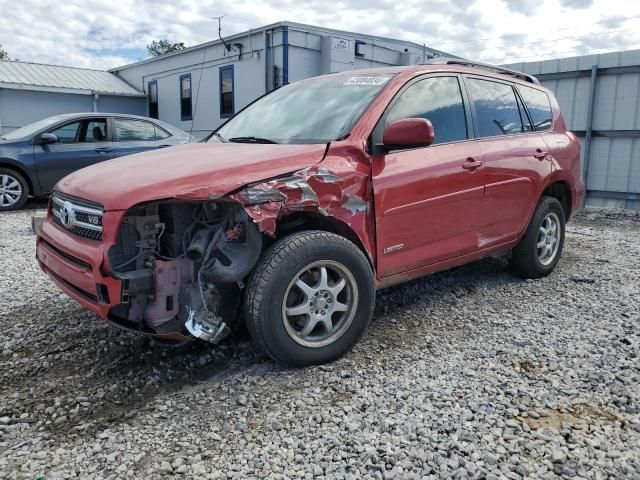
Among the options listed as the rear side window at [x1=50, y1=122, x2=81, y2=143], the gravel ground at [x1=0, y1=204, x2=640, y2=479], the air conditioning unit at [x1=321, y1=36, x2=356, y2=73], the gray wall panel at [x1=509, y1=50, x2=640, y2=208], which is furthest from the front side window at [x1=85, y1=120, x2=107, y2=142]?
the gray wall panel at [x1=509, y1=50, x2=640, y2=208]

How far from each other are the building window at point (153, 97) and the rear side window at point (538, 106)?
17.4m

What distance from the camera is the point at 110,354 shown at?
3330 millimetres

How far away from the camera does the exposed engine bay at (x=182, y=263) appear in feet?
9.07

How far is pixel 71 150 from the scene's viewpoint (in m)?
8.77

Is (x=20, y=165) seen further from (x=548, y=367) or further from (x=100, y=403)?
(x=548, y=367)

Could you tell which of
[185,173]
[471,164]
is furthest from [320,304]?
[471,164]

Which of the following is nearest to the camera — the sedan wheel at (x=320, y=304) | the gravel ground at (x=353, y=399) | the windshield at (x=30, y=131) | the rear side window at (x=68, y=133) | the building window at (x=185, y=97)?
the gravel ground at (x=353, y=399)

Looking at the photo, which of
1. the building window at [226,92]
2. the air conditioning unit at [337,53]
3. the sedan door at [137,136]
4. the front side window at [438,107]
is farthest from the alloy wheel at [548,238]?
the building window at [226,92]

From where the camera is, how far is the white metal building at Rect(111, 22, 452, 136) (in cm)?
1326

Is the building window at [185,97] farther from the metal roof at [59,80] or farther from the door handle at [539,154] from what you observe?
the door handle at [539,154]

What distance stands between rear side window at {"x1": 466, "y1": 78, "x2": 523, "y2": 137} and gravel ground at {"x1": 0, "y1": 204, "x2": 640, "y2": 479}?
1.46 meters

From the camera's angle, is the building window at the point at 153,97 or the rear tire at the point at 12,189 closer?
the rear tire at the point at 12,189

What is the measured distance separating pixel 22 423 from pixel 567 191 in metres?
4.82

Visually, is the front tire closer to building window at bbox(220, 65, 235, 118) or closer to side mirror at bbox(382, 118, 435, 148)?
side mirror at bbox(382, 118, 435, 148)
